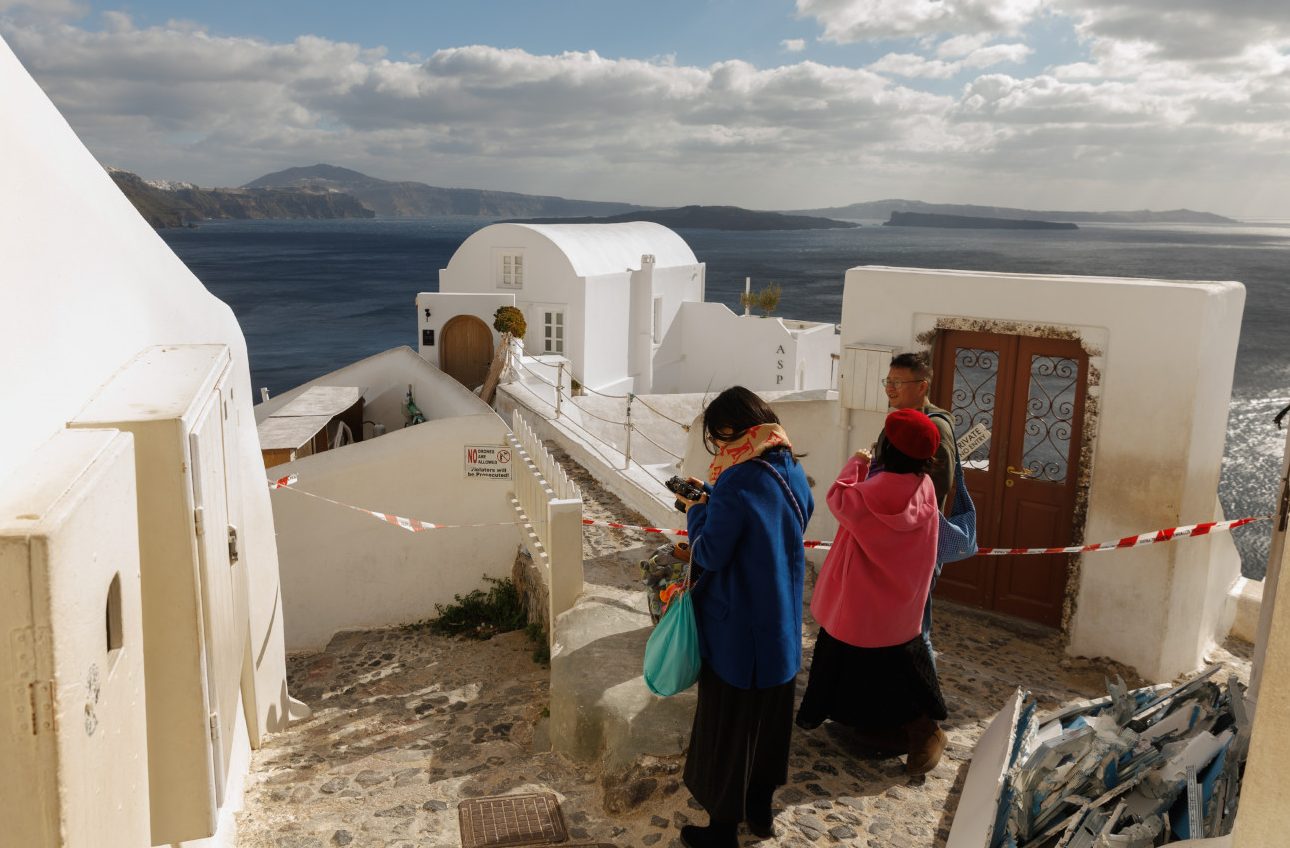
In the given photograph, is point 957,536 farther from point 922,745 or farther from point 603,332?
point 603,332

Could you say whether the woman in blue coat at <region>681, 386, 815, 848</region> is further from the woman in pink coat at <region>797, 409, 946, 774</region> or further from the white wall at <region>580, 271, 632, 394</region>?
the white wall at <region>580, 271, 632, 394</region>

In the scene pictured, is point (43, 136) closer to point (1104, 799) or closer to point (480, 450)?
point (1104, 799)

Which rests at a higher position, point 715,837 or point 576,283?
point 576,283

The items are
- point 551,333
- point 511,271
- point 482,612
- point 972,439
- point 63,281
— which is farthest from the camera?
point 511,271

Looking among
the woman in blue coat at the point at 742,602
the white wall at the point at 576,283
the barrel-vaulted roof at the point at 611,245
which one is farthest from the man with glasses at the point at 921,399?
the barrel-vaulted roof at the point at 611,245

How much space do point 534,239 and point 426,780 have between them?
19503mm

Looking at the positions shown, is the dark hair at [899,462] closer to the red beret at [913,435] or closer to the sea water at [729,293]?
the red beret at [913,435]

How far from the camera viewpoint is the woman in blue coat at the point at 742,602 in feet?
12.3

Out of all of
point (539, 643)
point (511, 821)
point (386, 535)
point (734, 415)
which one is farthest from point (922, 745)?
point (386, 535)

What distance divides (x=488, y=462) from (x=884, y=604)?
6786mm

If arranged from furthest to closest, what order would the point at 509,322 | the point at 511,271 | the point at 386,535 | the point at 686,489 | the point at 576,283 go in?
the point at 511,271
the point at 576,283
the point at 509,322
the point at 386,535
the point at 686,489

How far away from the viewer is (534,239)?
77.3ft

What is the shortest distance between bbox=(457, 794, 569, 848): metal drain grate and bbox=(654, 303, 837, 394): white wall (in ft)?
75.2

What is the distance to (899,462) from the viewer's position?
4.20 metres
